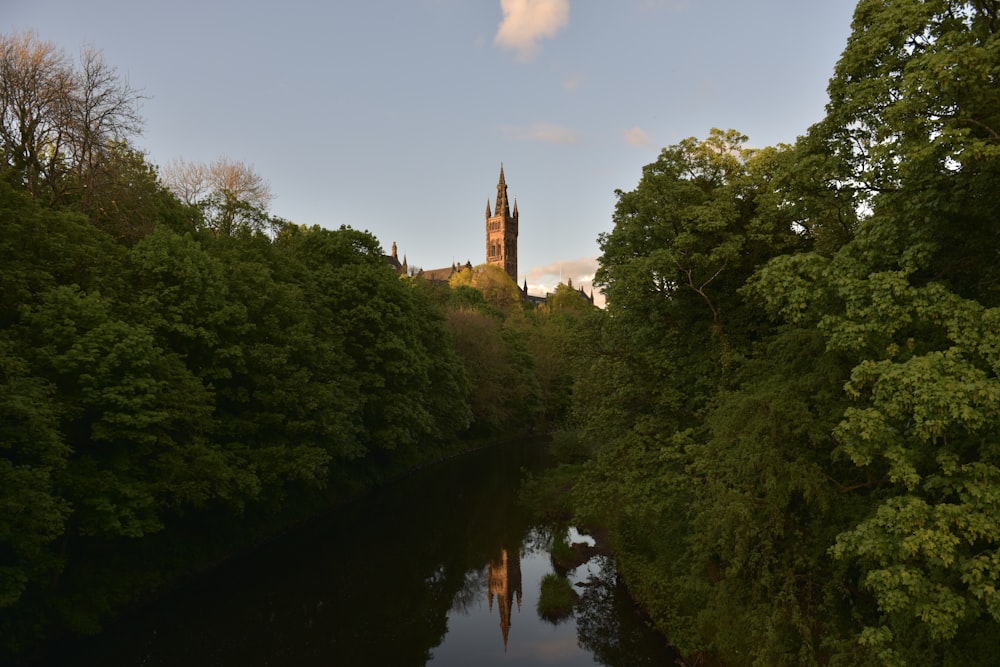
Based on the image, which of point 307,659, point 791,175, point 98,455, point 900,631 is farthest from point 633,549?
point 98,455

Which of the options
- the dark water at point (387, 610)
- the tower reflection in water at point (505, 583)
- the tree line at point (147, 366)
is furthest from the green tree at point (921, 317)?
the tree line at point (147, 366)

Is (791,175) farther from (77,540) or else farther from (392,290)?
(392,290)

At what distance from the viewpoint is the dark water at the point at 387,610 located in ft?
65.7

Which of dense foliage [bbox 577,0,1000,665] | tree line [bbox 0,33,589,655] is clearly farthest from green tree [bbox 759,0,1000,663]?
tree line [bbox 0,33,589,655]

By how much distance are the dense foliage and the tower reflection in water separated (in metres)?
5.60

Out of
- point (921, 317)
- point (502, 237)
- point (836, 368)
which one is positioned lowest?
point (836, 368)

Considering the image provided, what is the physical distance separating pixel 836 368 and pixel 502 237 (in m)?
164

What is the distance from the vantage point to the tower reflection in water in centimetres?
2450

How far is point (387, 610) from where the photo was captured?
2391 cm

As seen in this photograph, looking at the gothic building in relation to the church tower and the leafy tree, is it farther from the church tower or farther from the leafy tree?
the leafy tree

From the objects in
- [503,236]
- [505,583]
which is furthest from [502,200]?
[505,583]

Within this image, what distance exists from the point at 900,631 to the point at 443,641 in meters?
15.1

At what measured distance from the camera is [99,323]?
61.2 ft

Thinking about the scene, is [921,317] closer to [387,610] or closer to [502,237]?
[387,610]
